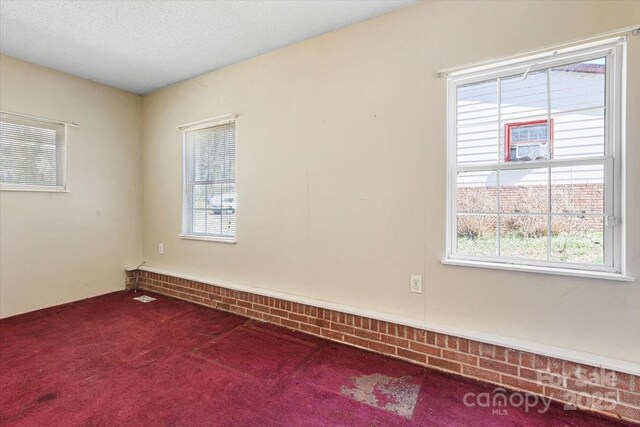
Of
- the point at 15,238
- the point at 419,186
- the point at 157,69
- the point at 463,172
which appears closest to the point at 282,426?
the point at 419,186

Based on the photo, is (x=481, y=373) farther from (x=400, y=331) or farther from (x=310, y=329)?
(x=310, y=329)

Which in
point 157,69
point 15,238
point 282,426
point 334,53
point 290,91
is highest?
point 157,69

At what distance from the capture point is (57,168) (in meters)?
3.43

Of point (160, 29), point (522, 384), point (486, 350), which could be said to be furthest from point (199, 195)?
point (522, 384)

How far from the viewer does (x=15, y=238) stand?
3.09 m

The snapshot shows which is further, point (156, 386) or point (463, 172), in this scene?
point (463, 172)

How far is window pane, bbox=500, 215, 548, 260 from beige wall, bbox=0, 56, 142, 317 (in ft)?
14.2

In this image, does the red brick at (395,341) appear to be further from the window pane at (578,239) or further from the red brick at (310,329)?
the window pane at (578,239)

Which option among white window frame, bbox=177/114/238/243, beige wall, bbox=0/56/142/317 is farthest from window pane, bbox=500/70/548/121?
beige wall, bbox=0/56/142/317

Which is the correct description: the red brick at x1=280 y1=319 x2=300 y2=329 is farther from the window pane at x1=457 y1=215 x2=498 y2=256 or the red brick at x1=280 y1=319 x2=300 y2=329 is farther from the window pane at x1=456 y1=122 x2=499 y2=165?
the window pane at x1=456 y1=122 x2=499 y2=165

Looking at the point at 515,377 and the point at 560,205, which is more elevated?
the point at 560,205

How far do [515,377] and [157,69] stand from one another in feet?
13.9

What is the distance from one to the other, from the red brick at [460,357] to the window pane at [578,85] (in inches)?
65.5

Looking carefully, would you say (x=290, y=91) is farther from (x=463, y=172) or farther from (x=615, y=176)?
(x=615, y=176)
